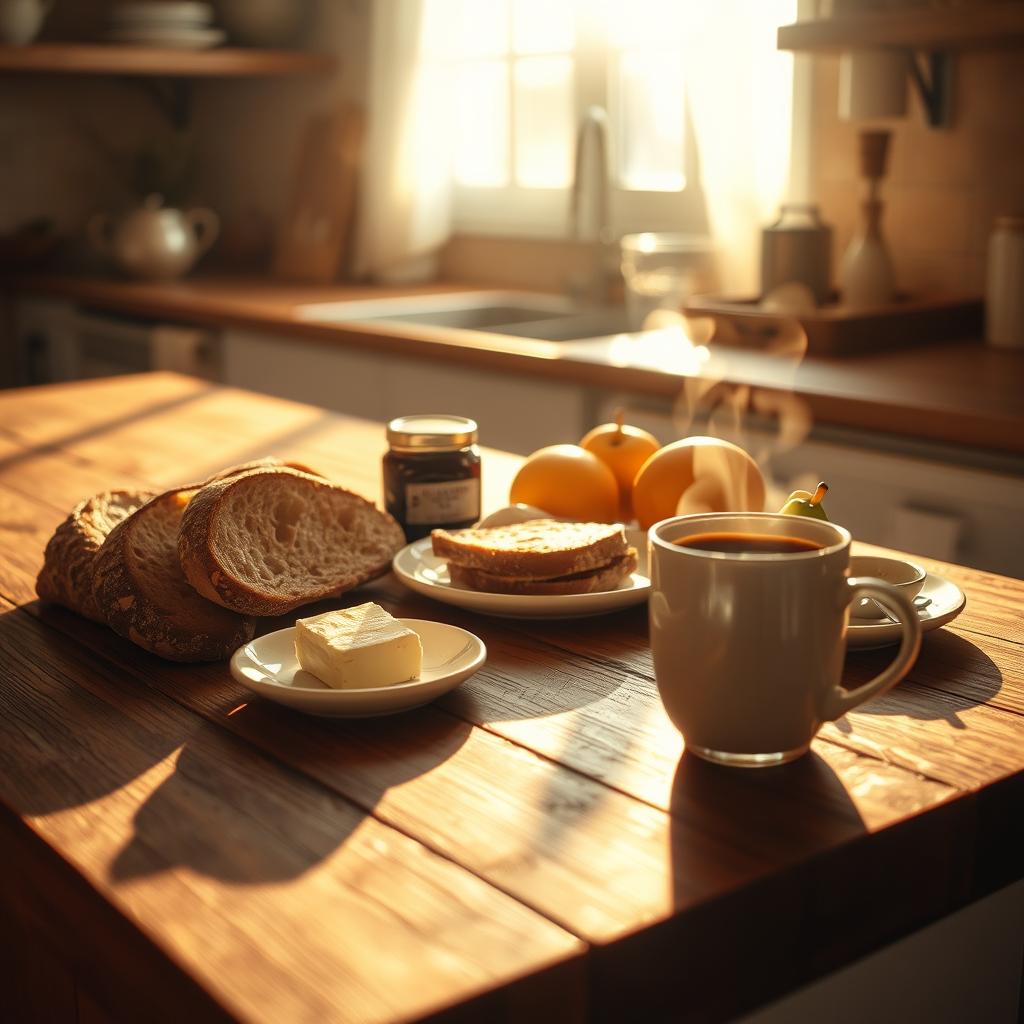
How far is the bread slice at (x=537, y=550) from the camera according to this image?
3.14 feet

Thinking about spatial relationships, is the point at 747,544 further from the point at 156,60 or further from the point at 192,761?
the point at 156,60

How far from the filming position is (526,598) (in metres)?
0.95

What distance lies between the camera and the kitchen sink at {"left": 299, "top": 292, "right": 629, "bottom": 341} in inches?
114

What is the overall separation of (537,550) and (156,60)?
3.23 m

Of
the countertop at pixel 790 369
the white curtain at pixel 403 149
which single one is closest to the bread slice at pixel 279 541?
the countertop at pixel 790 369

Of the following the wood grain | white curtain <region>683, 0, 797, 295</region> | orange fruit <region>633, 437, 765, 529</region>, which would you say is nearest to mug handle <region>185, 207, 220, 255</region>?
white curtain <region>683, 0, 797, 295</region>

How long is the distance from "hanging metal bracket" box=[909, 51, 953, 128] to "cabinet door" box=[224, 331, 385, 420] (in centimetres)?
115

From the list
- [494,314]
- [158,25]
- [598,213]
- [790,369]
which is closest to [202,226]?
[158,25]

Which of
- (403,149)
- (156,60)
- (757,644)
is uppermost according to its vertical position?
(156,60)

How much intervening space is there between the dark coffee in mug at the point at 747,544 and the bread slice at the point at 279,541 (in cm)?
34

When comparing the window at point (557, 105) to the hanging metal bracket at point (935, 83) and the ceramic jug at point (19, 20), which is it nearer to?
the hanging metal bracket at point (935, 83)

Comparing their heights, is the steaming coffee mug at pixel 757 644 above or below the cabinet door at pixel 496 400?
above

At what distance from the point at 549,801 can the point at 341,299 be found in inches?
107

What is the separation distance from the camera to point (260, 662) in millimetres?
841
